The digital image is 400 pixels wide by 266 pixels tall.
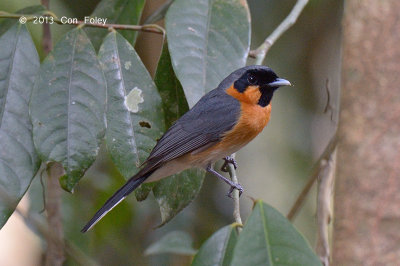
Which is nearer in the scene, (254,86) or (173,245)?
(254,86)

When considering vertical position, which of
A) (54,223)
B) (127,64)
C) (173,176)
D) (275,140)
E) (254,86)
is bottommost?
(275,140)

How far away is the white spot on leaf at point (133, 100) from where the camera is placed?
288 centimetres

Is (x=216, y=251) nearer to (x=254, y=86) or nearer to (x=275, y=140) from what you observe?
(x=254, y=86)

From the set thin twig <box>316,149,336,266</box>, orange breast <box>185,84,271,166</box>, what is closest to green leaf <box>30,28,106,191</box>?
orange breast <box>185,84,271,166</box>

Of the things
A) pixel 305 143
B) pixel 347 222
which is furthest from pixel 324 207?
pixel 305 143

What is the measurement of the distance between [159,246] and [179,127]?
0.96 meters

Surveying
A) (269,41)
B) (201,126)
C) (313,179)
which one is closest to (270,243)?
(201,126)

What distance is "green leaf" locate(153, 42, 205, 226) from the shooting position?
299 cm

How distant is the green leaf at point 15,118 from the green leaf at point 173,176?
577 millimetres

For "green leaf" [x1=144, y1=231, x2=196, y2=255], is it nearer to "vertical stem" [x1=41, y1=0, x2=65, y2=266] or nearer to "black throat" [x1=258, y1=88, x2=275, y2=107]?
"vertical stem" [x1=41, y1=0, x2=65, y2=266]

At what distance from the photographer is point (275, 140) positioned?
18.5ft

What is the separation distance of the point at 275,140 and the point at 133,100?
292cm

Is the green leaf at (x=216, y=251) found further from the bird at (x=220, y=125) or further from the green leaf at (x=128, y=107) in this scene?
the bird at (x=220, y=125)

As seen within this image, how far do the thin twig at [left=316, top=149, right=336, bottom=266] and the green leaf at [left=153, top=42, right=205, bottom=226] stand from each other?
2.00 feet
